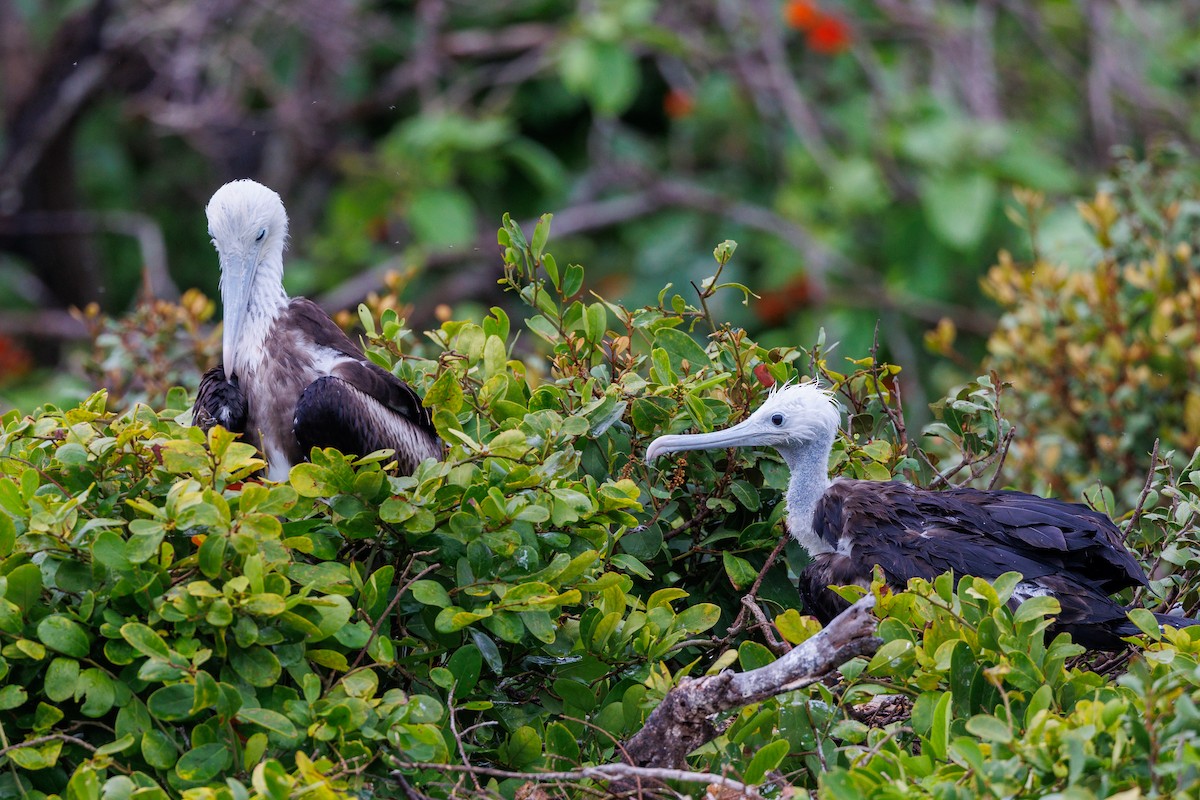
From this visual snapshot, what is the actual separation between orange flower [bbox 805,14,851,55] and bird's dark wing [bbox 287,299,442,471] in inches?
238

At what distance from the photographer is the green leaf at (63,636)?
2.44m

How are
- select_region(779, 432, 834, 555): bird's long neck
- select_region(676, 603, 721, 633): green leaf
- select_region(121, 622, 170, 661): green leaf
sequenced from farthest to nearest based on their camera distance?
select_region(779, 432, 834, 555): bird's long neck, select_region(676, 603, 721, 633): green leaf, select_region(121, 622, 170, 661): green leaf

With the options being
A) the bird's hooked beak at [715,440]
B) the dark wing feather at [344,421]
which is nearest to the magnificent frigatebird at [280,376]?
the dark wing feather at [344,421]

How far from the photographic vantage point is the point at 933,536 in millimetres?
3500

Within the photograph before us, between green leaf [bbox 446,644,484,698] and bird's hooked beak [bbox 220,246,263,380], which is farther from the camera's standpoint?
bird's hooked beak [bbox 220,246,263,380]

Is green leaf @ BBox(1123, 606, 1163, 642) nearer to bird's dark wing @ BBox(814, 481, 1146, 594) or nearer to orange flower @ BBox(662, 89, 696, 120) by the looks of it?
bird's dark wing @ BBox(814, 481, 1146, 594)

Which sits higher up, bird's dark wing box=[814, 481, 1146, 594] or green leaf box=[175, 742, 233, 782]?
green leaf box=[175, 742, 233, 782]

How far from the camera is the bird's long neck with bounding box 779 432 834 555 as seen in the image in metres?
3.52

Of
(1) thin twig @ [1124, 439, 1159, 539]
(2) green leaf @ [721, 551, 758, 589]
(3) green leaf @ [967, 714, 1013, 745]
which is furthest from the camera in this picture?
(1) thin twig @ [1124, 439, 1159, 539]

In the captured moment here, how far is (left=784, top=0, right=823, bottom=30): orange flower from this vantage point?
9070 mm

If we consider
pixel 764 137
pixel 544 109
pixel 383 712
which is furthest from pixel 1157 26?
pixel 383 712

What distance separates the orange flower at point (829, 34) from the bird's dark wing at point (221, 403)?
6131mm

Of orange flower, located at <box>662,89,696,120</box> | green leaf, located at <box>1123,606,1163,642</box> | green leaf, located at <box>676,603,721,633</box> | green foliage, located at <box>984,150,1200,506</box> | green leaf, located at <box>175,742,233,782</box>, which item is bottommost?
orange flower, located at <box>662,89,696,120</box>

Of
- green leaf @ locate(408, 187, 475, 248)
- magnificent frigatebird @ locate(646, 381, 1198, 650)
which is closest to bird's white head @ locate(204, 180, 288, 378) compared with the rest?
magnificent frigatebird @ locate(646, 381, 1198, 650)
